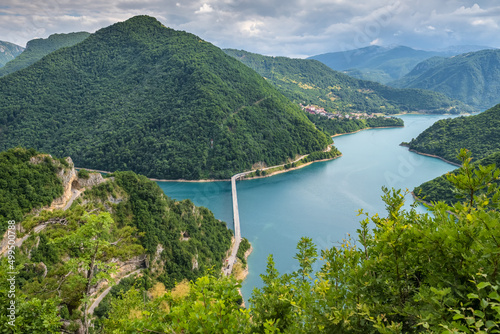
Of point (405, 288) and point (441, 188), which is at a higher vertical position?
point (405, 288)

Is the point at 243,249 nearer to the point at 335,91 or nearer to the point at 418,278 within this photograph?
the point at 418,278

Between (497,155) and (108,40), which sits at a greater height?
(108,40)

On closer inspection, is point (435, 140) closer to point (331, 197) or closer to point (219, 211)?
point (331, 197)

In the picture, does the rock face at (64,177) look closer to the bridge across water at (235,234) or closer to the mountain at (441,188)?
the bridge across water at (235,234)

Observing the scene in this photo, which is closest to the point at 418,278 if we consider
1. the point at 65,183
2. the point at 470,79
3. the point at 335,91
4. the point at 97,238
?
the point at 97,238

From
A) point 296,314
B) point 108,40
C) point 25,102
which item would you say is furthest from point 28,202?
point 108,40

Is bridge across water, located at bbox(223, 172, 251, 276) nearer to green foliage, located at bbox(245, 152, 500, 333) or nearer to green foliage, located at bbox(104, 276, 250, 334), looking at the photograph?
green foliage, located at bbox(104, 276, 250, 334)

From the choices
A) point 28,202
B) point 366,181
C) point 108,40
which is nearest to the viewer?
point 28,202
